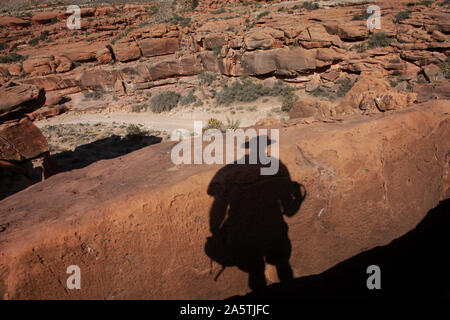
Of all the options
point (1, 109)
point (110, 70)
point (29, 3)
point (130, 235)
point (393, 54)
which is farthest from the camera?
point (29, 3)

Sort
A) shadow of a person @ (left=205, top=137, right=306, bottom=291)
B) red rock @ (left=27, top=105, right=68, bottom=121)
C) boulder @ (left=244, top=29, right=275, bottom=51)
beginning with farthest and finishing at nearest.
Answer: red rock @ (left=27, top=105, right=68, bottom=121) < boulder @ (left=244, top=29, right=275, bottom=51) < shadow of a person @ (left=205, top=137, right=306, bottom=291)

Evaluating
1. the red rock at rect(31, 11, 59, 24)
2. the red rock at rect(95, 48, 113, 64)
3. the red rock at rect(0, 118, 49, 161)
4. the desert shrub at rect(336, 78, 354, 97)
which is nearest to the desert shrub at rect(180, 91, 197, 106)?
the red rock at rect(95, 48, 113, 64)

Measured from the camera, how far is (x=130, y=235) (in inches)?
96.6

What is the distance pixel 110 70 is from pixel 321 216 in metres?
19.0

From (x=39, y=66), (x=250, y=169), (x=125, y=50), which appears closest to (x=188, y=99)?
(x=125, y=50)

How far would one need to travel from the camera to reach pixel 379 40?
42.0ft

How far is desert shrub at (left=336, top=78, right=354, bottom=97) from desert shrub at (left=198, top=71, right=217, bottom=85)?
8.18 meters

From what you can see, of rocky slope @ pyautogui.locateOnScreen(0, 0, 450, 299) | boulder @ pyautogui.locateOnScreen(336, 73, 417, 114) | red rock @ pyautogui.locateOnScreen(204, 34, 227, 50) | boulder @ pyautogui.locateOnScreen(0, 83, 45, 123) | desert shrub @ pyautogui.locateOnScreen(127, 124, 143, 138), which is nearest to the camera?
rocky slope @ pyautogui.locateOnScreen(0, 0, 450, 299)

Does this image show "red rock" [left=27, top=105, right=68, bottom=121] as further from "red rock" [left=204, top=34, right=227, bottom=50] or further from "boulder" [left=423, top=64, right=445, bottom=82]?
"boulder" [left=423, top=64, right=445, bottom=82]

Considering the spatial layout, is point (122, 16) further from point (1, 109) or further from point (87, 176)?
point (87, 176)

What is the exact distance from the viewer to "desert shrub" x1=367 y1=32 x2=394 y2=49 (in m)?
12.6

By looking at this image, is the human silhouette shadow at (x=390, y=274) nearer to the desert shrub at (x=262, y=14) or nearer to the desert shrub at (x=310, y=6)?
the desert shrub at (x=262, y=14)

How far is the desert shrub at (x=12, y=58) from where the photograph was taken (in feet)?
63.5

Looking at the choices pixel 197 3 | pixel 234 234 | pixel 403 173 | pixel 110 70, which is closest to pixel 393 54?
pixel 403 173
